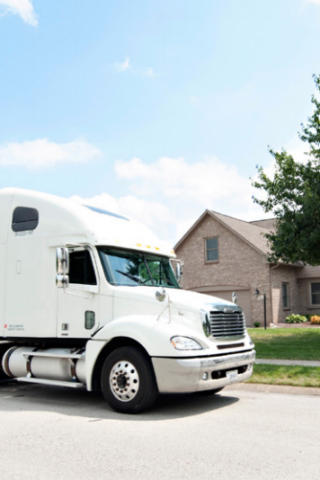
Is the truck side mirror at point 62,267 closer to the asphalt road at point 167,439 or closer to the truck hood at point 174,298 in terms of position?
the truck hood at point 174,298

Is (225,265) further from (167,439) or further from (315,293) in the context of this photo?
(167,439)

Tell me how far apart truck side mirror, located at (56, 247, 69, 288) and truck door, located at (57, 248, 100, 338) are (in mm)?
403

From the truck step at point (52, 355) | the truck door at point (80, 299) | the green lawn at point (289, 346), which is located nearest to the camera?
the truck step at point (52, 355)

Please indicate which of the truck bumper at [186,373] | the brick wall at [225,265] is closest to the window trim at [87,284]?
the truck bumper at [186,373]

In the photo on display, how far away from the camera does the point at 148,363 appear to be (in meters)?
6.95

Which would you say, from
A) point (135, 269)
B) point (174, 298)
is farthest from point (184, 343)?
point (135, 269)

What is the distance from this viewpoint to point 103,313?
25.6ft

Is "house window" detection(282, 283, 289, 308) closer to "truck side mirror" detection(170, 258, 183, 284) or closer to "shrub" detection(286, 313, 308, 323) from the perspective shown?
"shrub" detection(286, 313, 308, 323)

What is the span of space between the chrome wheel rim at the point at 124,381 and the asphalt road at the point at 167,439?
0.28 metres

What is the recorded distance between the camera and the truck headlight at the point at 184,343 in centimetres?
680

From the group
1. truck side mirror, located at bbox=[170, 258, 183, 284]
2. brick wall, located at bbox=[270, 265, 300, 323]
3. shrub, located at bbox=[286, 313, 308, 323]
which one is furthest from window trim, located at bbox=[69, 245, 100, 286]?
shrub, located at bbox=[286, 313, 308, 323]

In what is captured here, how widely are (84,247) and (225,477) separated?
15.0 ft

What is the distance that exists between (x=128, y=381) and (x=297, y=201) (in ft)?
39.3

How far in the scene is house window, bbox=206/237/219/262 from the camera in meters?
29.5
